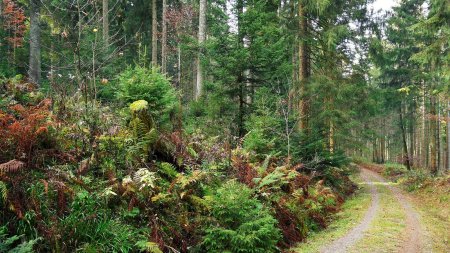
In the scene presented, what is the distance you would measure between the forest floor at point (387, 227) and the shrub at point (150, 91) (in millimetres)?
4671

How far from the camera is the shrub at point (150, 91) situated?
8.86m

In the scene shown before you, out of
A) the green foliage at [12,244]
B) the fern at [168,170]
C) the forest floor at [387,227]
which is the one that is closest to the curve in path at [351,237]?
the forest floor at [387,227]

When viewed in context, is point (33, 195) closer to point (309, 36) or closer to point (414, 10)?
point (309, 36)

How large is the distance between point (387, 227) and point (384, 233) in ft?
2.90

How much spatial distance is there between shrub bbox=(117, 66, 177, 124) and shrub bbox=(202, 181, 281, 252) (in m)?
2.72

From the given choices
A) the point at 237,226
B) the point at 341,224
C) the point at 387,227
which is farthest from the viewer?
the point at 341,224

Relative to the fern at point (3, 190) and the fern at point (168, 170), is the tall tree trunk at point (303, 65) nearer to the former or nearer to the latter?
the fern at point (168, 170)

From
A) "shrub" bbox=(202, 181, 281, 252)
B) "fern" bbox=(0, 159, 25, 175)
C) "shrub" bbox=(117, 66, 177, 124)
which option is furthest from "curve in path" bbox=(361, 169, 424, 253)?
"fern" bbox=(0, 159, 25, 175)

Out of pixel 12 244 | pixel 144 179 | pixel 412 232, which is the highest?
pixel 144 179

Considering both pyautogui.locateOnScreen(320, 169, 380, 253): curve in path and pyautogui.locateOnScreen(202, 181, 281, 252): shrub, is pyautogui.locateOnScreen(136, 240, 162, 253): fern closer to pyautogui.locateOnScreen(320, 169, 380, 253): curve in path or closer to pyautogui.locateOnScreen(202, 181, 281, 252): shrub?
pyautogui.locateOnScreen(202, 181, 281, 252): shrub

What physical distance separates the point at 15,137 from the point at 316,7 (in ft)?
43.5

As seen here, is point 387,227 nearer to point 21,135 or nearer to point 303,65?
point 303,65

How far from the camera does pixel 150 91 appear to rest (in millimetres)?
8914

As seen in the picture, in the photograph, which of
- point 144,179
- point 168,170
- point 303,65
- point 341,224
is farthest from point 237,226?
point 303,65
